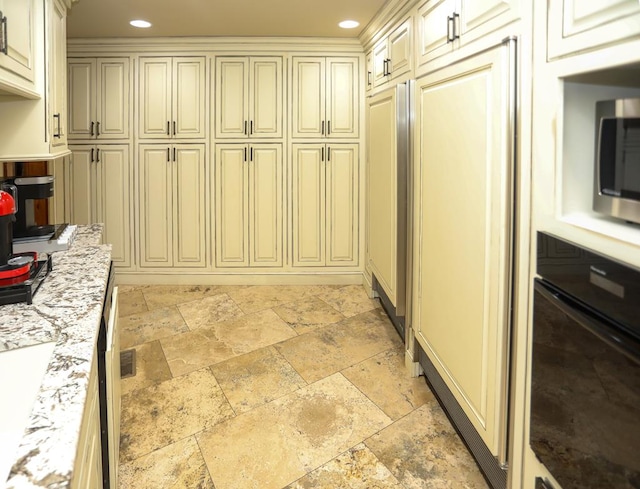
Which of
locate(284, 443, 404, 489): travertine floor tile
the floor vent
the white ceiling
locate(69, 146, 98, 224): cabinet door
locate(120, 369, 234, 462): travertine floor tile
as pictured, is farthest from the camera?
locate(69, 146, 98, 224): cabinet door

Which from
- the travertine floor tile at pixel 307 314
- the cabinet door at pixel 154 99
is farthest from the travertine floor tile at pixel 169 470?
the cabinet door at pixel 154 99

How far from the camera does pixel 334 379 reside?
9.05 ft

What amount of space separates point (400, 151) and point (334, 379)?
1383mm

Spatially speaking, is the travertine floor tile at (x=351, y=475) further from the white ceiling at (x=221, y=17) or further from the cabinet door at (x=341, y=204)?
the white ceiling at (x=221, y=17)

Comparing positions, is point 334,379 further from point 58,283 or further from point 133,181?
point 133,181

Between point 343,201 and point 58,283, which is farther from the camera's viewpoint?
point 343,201

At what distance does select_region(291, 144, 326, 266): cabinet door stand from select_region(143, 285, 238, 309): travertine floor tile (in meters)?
0.84

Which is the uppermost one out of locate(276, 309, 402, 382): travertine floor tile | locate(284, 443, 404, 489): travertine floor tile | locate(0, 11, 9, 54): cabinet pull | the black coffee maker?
locate(0, 11, 9, 54): cabinet pull

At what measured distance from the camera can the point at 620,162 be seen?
1076 millimetres

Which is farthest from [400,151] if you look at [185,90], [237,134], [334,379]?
[185,90]

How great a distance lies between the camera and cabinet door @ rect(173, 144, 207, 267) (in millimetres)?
4469

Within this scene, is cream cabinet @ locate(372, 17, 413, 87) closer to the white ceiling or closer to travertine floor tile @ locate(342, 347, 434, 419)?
the white ceiling

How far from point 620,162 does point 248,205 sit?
3.72 meters

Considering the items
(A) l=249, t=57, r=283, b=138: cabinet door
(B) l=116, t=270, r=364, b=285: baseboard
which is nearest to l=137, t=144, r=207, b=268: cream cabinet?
(B) l=116, t=270, r=364, b=285: baseboard
